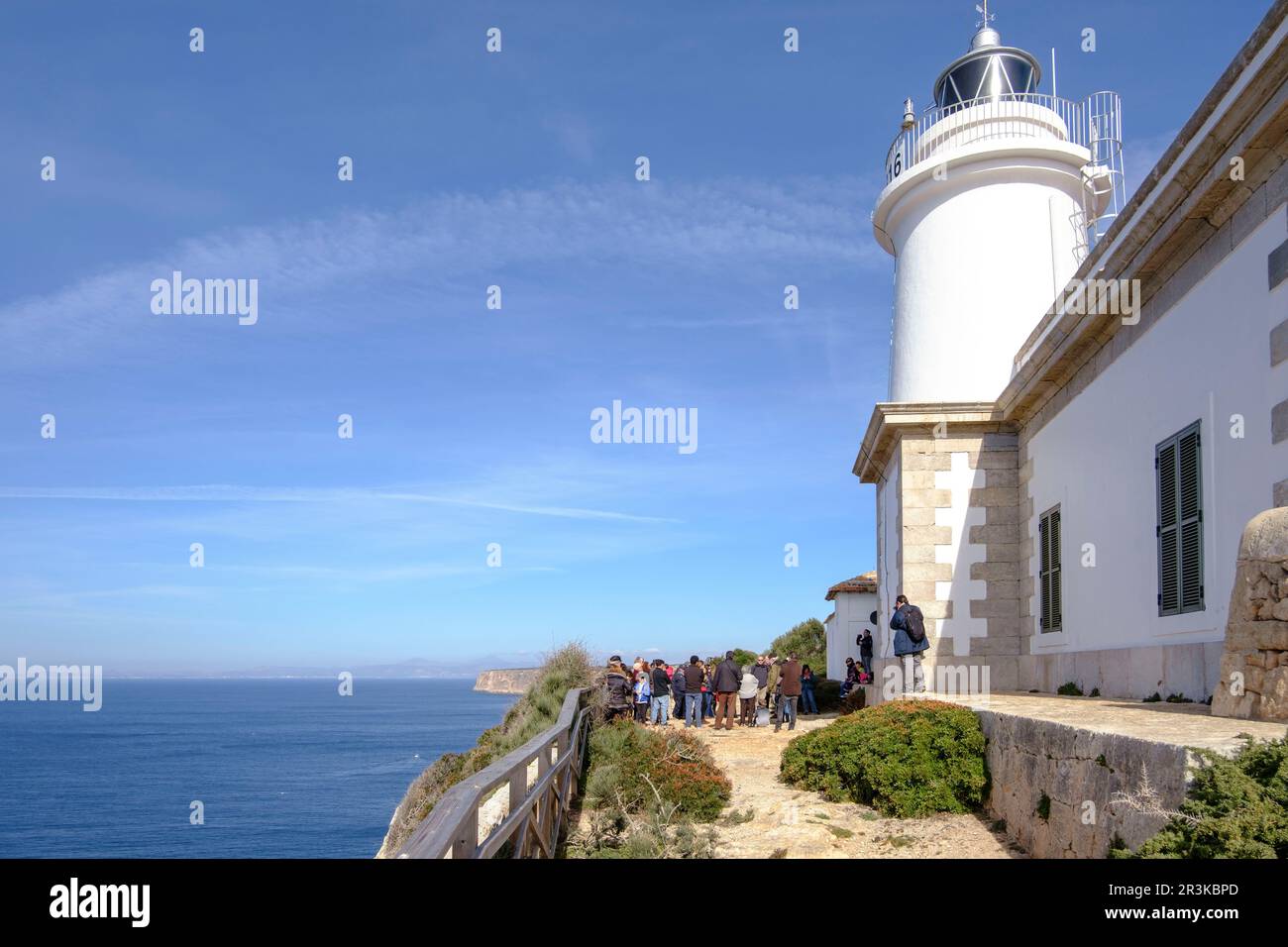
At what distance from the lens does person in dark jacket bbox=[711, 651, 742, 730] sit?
58.2 ft

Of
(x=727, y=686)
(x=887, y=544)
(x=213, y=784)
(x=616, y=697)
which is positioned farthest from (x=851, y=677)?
Result: (x=213, y=784)

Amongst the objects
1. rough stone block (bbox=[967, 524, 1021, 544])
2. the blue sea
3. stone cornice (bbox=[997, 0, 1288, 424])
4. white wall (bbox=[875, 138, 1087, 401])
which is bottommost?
the blue sea

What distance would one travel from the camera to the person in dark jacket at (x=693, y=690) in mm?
17812

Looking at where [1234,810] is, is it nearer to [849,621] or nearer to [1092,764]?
[1092,764]

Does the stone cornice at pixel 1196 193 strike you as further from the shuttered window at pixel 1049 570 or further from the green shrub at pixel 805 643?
the green shrub at pixel 805 643

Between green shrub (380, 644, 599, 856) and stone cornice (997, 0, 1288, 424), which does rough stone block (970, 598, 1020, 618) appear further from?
green shrub (380, 644, 599, 856)

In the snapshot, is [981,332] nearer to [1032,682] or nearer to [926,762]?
[1032,682]

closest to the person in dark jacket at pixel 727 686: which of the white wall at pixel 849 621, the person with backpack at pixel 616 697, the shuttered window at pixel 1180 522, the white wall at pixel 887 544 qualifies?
the white wall at pixel 887 544

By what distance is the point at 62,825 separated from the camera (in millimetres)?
54375

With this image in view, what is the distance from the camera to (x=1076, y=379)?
473 inches

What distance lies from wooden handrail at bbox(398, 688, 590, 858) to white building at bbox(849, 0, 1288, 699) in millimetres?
5275

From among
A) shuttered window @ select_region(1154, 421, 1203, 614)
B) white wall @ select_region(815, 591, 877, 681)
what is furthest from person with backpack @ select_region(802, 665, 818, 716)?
shuttered window @ select_region(1154, 421, 1203, 614)

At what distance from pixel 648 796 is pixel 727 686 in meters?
7.90

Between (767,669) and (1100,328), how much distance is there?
9944 mm
